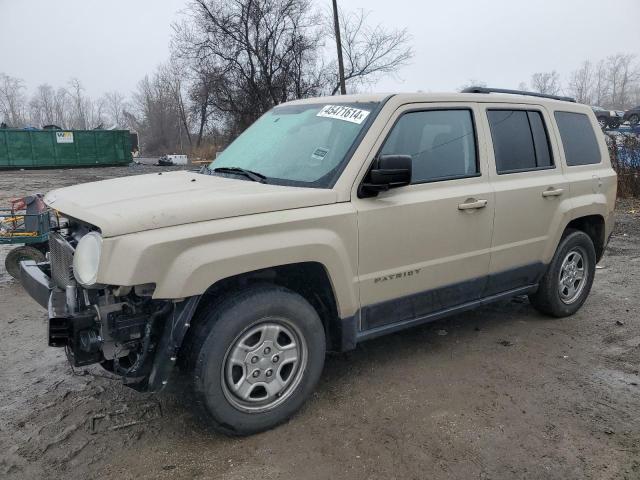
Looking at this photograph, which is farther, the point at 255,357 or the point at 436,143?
the point at 436,143

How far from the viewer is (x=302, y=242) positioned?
9.67 ft

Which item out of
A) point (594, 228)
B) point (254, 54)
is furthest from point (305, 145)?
point (254, 54)

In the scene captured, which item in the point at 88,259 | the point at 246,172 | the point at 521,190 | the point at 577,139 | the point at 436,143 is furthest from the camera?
the point at 577,139

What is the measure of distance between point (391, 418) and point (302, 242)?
4.11ft

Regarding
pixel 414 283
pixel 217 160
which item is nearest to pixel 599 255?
pixel 414 283

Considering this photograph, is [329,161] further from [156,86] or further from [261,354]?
[156,86]

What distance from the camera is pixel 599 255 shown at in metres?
5.22

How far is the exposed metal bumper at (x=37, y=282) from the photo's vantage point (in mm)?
3062

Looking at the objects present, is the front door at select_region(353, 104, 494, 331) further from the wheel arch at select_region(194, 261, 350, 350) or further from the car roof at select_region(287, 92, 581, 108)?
the wheel arch at select_region(194, 261, 350, 350)

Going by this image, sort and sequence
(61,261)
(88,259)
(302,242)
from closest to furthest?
1. (88,259)
2. (302,242)
3. (61,261)

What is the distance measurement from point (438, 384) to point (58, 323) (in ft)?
8.05

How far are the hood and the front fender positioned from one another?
4 cm

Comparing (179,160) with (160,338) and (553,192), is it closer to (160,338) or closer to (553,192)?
(553,192)

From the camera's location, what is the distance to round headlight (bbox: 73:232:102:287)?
2579mm
